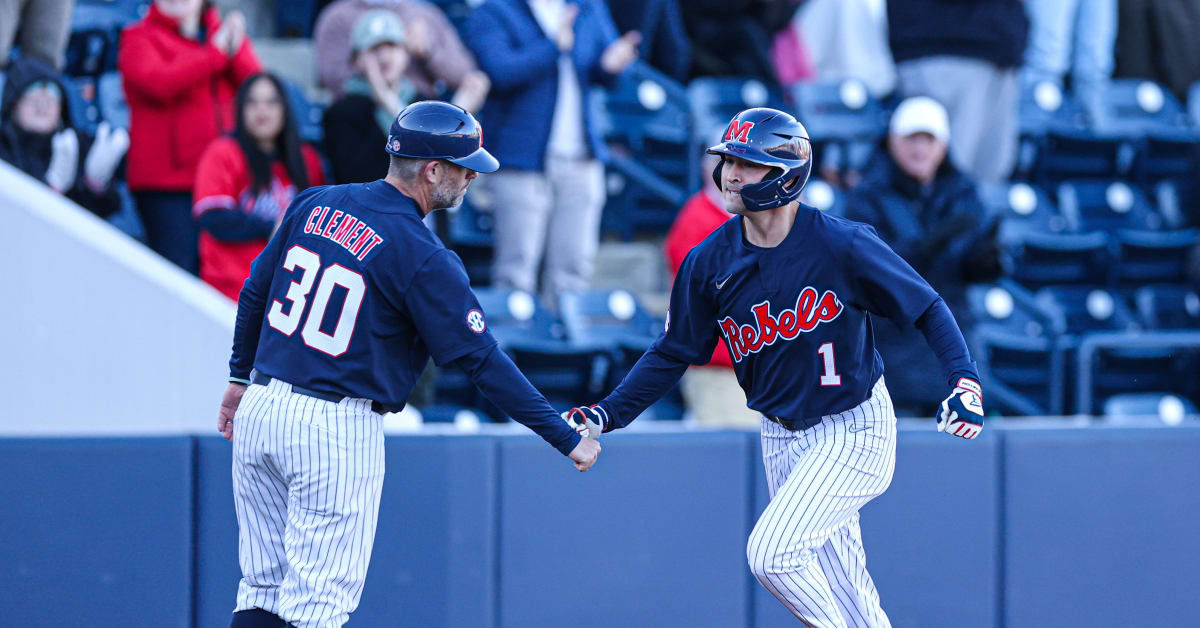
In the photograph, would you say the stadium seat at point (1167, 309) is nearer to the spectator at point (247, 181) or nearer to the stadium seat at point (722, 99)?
the stadium seat at point (722, 99)

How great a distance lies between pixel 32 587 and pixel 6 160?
6.48 ft

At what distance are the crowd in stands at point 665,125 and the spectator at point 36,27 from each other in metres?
0.01

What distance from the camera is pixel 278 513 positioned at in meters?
4.19

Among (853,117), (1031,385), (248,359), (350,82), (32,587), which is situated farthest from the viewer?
(853,117)

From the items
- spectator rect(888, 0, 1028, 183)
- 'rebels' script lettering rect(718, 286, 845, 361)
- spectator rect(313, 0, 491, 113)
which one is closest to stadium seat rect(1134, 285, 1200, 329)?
spectator rect(888, 0, 1028, 183)

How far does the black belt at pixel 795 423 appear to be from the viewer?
4332 mm

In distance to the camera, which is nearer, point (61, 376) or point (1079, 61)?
point (61, 376)

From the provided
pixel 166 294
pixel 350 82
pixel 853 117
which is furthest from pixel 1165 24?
pixel 166 294

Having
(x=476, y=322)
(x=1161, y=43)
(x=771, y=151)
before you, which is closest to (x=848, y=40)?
(x=1161, y=43)

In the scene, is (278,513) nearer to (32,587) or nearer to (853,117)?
(32,587)

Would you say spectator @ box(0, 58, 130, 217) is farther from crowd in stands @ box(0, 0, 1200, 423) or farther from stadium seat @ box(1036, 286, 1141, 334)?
stadium seat @ box(1036, 286, 1141, 334)

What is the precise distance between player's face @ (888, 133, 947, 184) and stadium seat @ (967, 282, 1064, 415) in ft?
4.73

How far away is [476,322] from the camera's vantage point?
4086 millimetres

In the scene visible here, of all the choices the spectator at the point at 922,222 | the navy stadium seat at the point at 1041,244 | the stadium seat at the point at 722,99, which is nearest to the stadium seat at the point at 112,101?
the stadium seat at the point at 722,99
